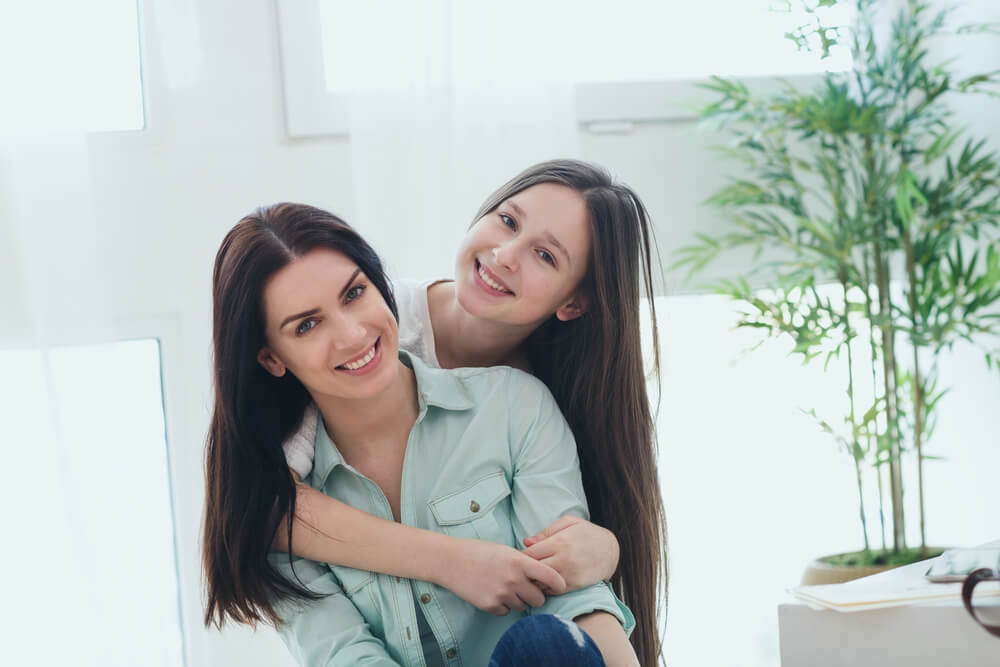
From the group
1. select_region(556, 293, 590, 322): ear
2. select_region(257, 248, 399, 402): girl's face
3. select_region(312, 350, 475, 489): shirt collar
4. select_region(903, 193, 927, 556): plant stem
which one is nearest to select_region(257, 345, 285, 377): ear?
select_region(257, 248, 399, 402): girl's face

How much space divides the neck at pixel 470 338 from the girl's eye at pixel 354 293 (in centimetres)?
28

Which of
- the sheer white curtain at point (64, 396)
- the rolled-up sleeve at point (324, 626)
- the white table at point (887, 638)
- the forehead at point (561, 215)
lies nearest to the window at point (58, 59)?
the sheer white curtain at point (64, 396)

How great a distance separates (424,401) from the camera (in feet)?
4.06

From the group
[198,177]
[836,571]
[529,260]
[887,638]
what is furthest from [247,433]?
[836,571]

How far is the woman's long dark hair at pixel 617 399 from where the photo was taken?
1312 mm

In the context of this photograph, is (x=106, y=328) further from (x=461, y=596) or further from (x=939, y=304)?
(x=939, y=304)

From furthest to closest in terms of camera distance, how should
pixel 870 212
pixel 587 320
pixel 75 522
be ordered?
pixel 870 212 → pixel 75 522 → pixel 587 320

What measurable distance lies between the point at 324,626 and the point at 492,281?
0.54m

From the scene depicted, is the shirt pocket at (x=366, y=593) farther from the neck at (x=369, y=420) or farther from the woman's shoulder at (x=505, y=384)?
the woman's shoulder at (x=505, y=384)

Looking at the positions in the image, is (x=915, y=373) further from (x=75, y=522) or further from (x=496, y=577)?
(x=75, y=522)

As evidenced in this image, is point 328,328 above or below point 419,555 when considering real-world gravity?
above

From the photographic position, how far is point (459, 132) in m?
1.93

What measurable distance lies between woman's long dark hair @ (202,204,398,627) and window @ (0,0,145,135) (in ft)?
3.01

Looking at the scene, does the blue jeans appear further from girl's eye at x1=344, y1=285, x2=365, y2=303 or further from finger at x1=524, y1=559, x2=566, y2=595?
girl's eye at x1=344, y1=285, x2=365, y2=303
